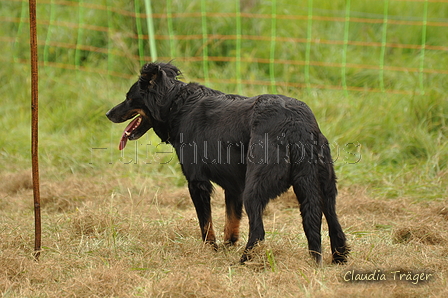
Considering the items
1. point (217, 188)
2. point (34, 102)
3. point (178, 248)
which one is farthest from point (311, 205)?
point (217, 188)

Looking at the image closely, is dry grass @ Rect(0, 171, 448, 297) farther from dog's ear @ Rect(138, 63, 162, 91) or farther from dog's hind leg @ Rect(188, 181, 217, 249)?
dog's ear @ Rect(138, 63, 162, 91)

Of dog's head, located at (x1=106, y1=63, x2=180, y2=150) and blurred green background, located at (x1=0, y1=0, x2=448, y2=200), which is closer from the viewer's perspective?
dog's head, located at (x1=106, y1=63, x2=180, y2=150)

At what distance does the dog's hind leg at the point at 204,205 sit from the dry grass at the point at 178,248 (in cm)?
10

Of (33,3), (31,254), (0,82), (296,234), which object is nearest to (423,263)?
(296,234)

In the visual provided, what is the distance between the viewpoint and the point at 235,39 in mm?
7980

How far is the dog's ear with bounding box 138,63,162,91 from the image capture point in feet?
13.3

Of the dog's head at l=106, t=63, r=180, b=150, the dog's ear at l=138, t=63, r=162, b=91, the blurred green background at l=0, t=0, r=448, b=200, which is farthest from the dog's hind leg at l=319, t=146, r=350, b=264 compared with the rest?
the blurred green background at l=0, t=0, r=448, b=200

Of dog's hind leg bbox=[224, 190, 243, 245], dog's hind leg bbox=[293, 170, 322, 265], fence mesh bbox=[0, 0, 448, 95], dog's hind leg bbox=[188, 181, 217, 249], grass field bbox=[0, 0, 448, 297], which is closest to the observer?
grass field bbox=[0, 0, 448, 297]

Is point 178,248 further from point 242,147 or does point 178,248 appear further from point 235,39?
point 235,39

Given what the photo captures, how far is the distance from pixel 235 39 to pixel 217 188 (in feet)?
9.99

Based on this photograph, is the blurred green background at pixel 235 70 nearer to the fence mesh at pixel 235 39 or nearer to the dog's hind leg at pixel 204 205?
the fence mesh at pixel 235 39

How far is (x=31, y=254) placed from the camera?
3.44 meters

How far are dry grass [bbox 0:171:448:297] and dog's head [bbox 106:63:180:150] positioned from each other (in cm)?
73

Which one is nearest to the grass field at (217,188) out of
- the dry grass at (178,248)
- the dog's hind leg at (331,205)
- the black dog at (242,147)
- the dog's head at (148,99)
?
the dry grass at (178,248)
